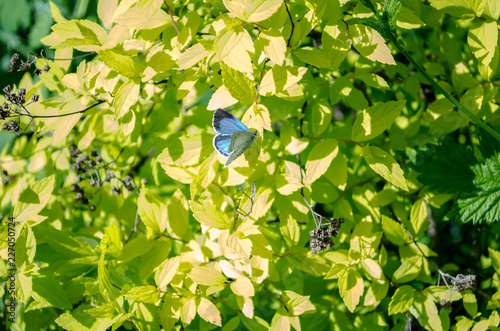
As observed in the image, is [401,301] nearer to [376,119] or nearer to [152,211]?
[376,119]

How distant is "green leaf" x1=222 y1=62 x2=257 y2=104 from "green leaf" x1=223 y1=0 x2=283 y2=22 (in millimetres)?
127

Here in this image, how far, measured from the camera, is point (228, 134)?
91cm

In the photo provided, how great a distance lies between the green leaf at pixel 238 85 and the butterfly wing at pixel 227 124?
0.07 m

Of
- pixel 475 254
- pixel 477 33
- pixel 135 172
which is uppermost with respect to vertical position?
pixel 477 33

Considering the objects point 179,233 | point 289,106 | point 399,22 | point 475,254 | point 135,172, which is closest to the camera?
point 399,22

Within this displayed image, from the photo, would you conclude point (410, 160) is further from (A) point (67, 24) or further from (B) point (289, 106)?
(A) point (67, 24)

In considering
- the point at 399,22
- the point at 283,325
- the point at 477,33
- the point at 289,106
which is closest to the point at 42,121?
the point at 289,106

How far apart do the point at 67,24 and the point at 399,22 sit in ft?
3.10

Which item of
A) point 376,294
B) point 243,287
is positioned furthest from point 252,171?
point 376,294

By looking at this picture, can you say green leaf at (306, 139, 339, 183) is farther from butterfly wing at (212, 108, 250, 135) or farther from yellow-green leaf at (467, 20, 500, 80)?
yellow-green leaf at (467, 20, 500, 80)

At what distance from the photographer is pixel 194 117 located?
135 centimetres

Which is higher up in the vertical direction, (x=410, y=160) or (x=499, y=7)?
(x=499, y=7)

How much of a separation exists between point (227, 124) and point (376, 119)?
1.39 feet

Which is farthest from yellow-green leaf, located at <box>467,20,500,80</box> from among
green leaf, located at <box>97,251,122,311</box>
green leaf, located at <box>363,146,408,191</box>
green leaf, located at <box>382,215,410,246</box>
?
green leaf, located at <box>97,251,122,311</box>
